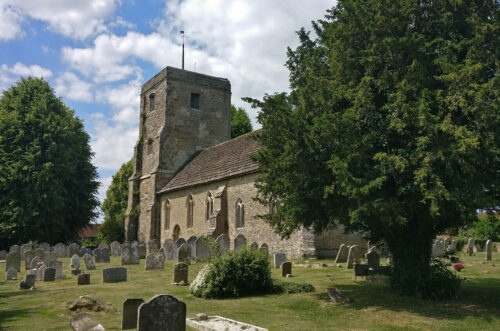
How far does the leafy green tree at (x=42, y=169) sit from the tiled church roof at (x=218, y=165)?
24.9 ft

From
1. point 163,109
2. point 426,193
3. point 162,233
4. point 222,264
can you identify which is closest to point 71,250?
point 162,233

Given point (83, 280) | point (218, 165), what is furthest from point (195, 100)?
point (83, 280)

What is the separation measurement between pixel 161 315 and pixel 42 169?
27.8 meters

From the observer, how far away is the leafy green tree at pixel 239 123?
150 ft

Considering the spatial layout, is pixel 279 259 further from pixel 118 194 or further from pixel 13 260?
pixel 118 194

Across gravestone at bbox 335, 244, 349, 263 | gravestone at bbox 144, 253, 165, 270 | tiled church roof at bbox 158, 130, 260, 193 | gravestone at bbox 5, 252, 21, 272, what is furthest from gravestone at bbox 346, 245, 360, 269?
gravestone at bbox 5, 252, 21, 272

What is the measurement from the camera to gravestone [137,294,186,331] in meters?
5.74

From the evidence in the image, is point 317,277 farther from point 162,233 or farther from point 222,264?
point 162,233

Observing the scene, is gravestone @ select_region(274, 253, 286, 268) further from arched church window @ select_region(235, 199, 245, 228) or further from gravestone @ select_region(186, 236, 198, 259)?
arched church window @ select_region(235, 199, 245, 228)

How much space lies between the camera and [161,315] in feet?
19.2

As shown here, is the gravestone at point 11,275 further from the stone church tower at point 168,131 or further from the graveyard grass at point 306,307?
the stone church tower at point 168,131

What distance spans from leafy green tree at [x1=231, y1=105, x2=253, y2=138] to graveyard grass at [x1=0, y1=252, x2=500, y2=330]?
33.4 metres

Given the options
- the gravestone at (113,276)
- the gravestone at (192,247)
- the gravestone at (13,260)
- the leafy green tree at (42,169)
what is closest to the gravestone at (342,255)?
the gravestone at (192,247)

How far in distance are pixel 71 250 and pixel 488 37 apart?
24.5 meters
